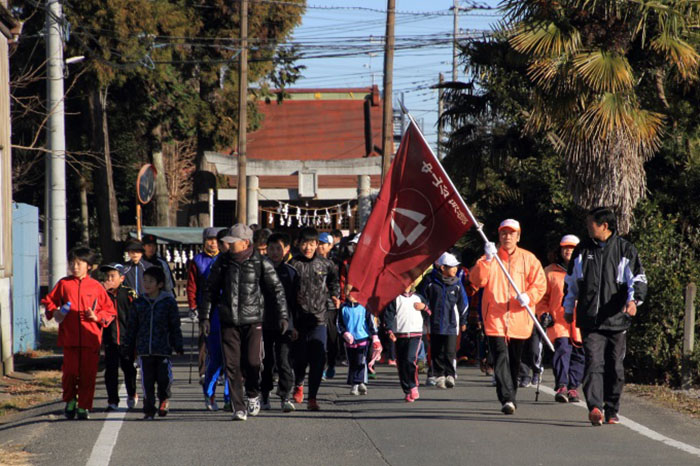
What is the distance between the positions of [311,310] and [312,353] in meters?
0.43

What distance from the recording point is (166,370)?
395 inches

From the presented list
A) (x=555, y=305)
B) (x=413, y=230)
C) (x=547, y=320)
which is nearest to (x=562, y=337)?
(x=555, y=305)

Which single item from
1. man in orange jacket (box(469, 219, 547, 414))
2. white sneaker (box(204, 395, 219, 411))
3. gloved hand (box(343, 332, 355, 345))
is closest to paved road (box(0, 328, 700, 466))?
white sneaker (box(204, 395, 219, 411))

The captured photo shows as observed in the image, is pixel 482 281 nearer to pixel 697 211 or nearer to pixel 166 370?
pixel 166 370

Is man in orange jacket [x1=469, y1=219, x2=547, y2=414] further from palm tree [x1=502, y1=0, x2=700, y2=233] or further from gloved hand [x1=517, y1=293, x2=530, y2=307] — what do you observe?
palm tree [x1=502, y1=0, x2=700, y2=233]

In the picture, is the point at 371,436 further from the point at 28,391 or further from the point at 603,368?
the point at 28,391

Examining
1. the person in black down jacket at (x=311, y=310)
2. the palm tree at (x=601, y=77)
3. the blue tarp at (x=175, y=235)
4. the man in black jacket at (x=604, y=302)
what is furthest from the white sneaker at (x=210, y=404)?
the blue tarp at (x=175, y=235)

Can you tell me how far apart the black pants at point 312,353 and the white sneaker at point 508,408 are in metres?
1.85

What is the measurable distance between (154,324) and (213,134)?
78.7ft

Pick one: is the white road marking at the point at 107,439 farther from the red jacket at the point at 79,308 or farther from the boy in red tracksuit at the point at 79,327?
the red jacket at the point at 79,308

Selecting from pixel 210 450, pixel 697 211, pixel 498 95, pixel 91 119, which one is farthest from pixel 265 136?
pixel 210 450

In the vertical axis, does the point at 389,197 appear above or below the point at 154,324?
above

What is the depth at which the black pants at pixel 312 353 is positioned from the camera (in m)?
10.6

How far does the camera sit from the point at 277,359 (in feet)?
35.0
